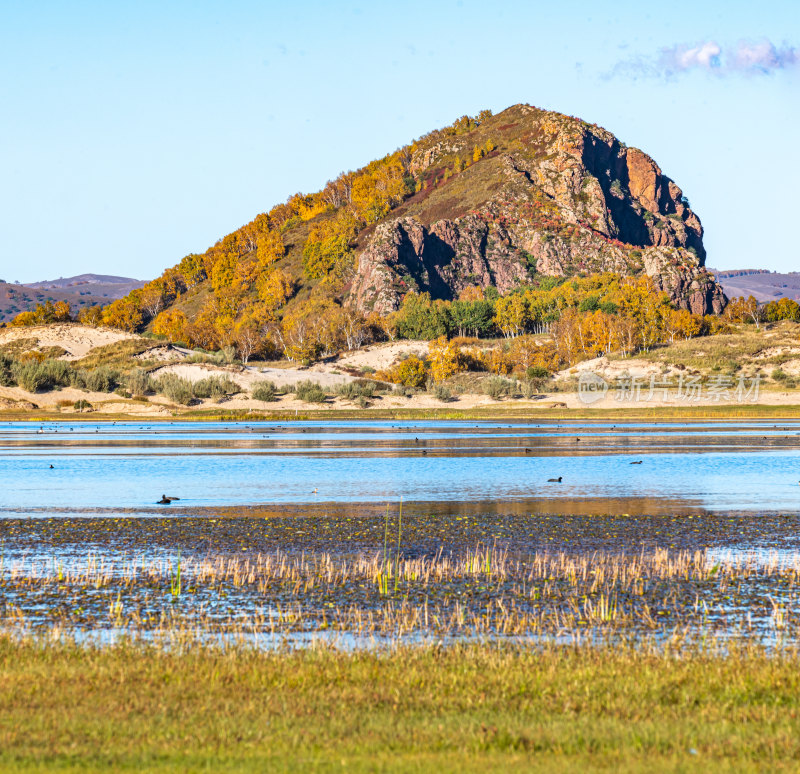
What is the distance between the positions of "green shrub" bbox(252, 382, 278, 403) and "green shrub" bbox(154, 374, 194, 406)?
731 centimetres

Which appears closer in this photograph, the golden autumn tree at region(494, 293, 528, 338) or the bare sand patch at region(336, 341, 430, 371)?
the bare sand patch at region(336, 341, 430, 371)

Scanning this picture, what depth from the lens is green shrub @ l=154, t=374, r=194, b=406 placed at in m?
113

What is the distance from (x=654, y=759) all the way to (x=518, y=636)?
226 inches

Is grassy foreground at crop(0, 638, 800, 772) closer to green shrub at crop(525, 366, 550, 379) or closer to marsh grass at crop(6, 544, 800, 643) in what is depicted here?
marsh grass at crop(6, 544, 800, 643)

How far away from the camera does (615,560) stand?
2189 centimetres

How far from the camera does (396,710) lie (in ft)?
35.9

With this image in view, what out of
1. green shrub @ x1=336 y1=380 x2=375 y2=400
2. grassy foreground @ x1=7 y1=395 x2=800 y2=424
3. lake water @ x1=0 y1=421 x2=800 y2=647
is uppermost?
green shrub @ x1=336 y1=380 x2=375 y2=400

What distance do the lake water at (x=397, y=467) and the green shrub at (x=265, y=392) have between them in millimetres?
36796

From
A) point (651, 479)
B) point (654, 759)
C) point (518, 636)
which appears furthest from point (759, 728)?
point (651, 479)

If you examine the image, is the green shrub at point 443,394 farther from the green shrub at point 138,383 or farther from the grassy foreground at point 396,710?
the grassy foreground at point 396,710

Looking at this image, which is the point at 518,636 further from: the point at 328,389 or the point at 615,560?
the point at 328,389
